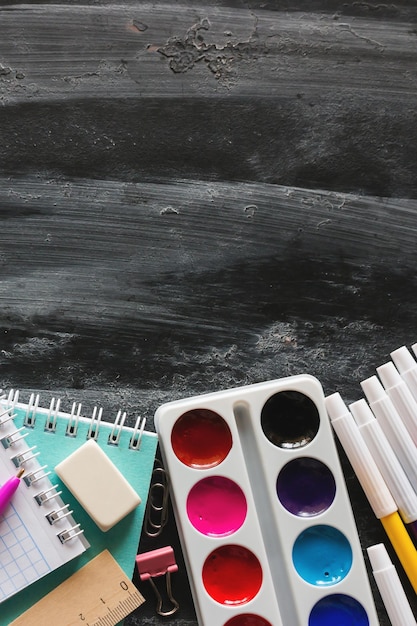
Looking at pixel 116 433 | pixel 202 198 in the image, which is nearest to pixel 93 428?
pixel 116 433

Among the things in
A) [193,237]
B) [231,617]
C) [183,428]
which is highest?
[193,237]

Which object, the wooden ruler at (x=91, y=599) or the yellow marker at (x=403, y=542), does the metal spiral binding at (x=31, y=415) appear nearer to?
the wooden ruler at (x=91, y=599)

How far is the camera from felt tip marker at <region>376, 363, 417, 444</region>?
71 cm

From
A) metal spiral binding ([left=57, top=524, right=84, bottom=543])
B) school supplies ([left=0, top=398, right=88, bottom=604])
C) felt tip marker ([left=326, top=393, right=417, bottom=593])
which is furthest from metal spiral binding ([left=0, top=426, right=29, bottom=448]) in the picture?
felt tip marker ([left=326, top=393, right=417, bottom=593])

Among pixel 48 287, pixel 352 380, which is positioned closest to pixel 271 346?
pixel 352 380

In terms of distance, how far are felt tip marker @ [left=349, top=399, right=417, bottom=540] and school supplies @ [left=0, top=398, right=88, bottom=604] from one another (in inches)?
12.5

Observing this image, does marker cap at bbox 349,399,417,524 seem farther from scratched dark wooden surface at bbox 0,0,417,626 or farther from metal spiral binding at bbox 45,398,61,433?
metal spiral binding at bbox 45,398,61,433

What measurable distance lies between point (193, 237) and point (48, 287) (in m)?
0.17

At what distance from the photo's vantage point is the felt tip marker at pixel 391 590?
69 cm

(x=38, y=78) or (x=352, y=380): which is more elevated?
(x=38, y=78)

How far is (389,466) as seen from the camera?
2.29ft

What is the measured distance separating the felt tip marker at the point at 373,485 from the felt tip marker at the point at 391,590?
19 millimetres

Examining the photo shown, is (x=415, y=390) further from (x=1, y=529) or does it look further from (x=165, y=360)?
(x=1, y=529)

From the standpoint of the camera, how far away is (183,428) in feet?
2.27
